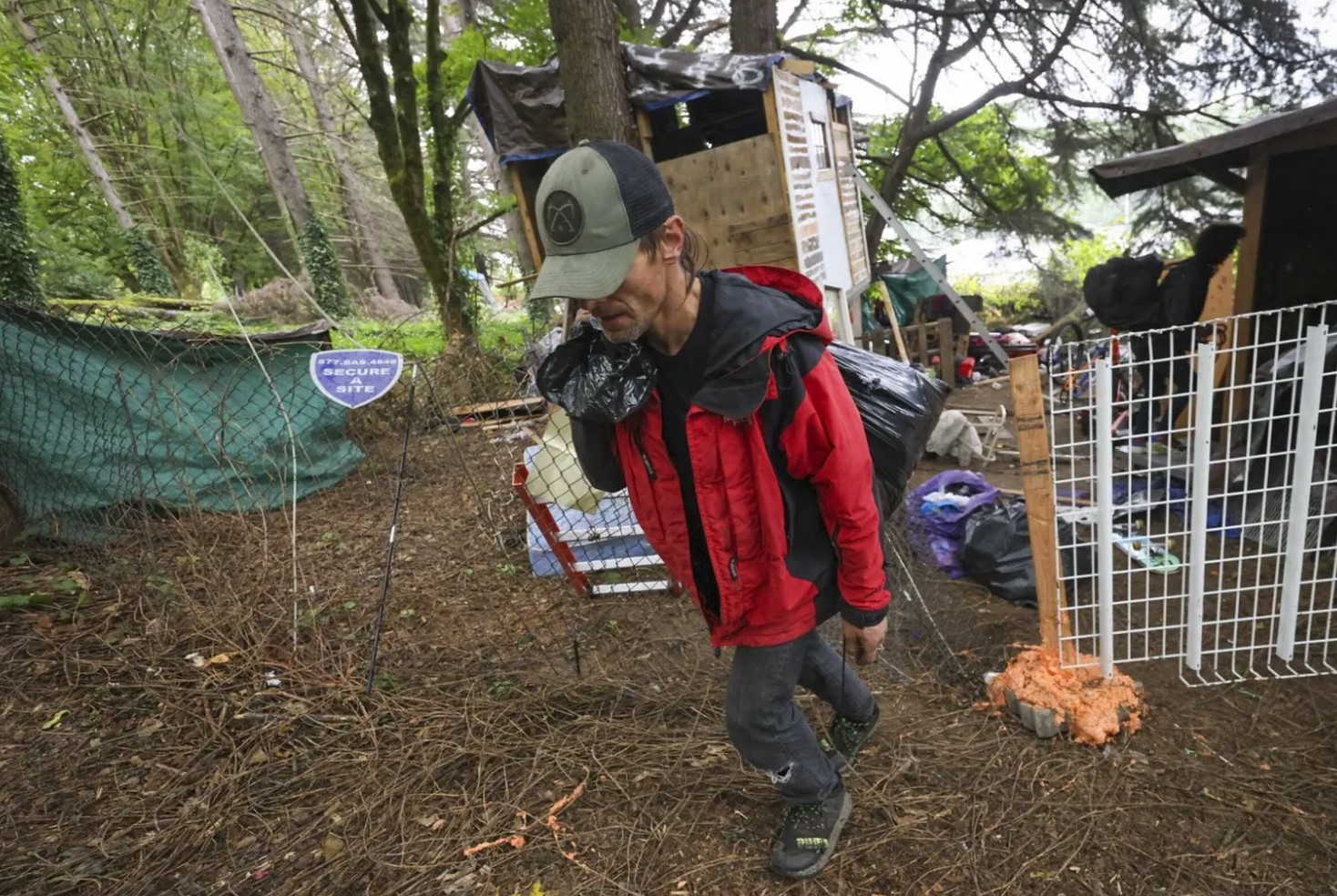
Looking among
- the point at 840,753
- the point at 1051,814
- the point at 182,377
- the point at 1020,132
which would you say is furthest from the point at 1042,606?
the point at 1020,132

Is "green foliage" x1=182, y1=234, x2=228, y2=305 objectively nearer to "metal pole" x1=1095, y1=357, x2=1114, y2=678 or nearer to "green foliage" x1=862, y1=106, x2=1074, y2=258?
"green foliage" x1=862, y1=106, x2=1074, y2=258

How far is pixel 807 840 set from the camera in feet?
6.01

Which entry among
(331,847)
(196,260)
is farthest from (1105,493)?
(196,260)

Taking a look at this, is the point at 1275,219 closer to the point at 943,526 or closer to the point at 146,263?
the point at 943,526

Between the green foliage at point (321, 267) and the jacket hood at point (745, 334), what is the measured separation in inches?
617

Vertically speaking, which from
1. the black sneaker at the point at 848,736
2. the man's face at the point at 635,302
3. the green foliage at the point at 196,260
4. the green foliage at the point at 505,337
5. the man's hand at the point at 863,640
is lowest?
the black sneaker at the point at 848,736

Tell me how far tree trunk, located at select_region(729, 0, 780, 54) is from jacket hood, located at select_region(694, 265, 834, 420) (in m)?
7.04

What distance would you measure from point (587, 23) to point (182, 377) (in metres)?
3.91

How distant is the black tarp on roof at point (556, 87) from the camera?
459 centimetres

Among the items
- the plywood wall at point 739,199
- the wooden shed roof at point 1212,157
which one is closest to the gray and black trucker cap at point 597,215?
the plywood wall at point 739,199

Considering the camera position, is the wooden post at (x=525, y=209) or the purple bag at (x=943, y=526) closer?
the purple bag at (x=943, y=526)

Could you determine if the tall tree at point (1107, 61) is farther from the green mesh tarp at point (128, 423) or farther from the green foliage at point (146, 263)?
the green foliage at point (146, 263)

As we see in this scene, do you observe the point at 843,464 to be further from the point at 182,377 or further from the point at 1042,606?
the point at 182,377

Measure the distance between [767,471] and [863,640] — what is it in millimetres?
549
